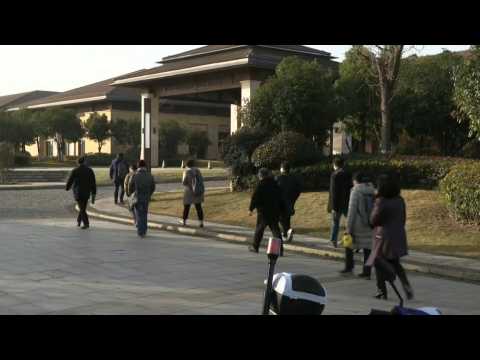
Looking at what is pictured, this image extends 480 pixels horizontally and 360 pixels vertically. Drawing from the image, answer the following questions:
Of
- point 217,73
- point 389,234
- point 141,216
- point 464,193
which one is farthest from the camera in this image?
point 217,73

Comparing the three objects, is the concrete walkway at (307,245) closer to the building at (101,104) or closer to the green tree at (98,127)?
the green tree at (98,127)

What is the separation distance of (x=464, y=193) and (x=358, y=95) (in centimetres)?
1850

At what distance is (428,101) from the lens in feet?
101

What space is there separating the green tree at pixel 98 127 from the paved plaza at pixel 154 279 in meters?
42.6

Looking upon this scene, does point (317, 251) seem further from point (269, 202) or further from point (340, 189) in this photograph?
point (269, 202)

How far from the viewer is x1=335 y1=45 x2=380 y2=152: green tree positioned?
29391mm

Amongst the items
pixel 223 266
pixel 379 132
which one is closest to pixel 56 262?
pixel 223 266

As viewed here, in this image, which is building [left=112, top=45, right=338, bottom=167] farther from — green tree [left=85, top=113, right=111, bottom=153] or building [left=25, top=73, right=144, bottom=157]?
building [left=25, top=73, right=144, bottom=157]

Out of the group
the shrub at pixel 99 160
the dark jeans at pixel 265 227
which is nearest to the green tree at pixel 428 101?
the dark jeans at pixel 265 227

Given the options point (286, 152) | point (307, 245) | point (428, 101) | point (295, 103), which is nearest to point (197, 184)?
point (307, 245)

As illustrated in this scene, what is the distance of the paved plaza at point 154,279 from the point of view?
706 cm

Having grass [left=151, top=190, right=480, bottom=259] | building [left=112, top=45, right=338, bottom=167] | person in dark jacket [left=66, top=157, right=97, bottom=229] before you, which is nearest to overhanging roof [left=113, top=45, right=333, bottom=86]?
building [left=112, top=45, right=338, bottom=167]

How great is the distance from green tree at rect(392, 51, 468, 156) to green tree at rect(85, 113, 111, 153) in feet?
103

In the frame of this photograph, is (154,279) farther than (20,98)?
No
